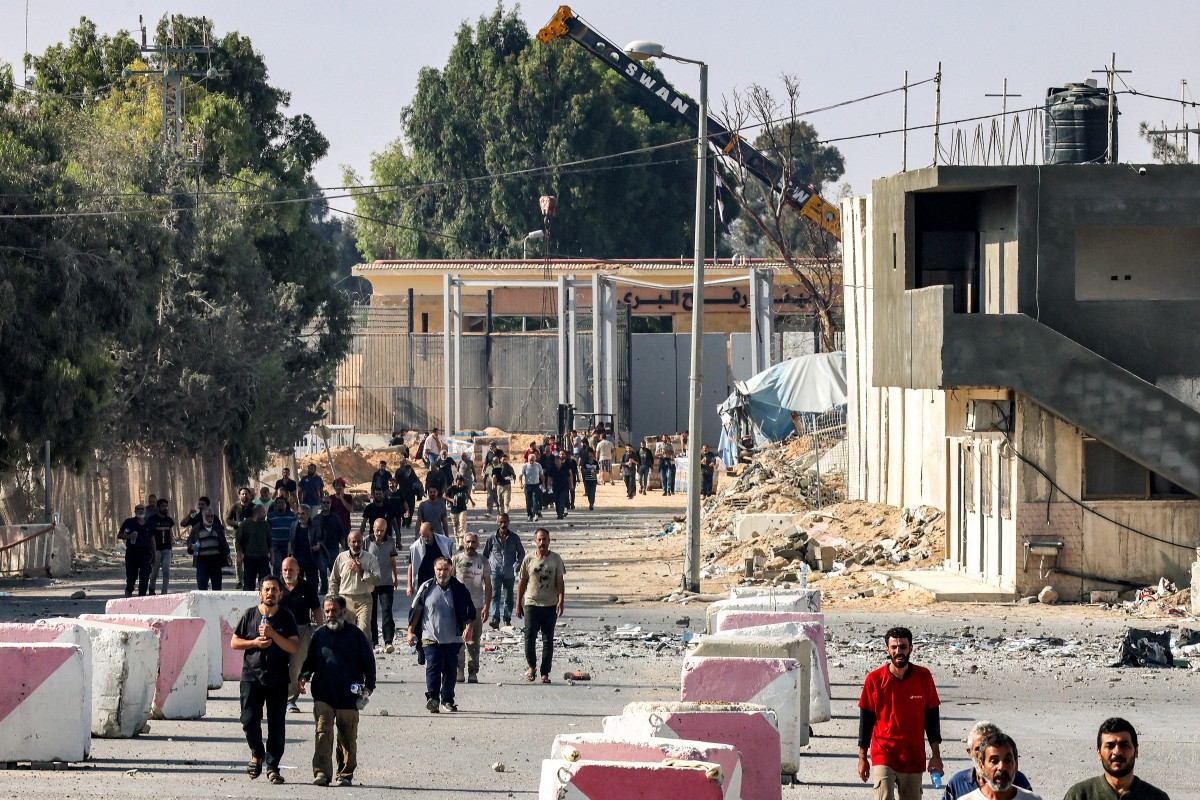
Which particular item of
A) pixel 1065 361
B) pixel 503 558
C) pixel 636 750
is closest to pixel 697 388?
pixel 1065 361

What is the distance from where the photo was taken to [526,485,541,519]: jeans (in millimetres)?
40156

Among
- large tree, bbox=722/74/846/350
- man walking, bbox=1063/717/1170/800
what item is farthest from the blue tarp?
man walking, bbox=1063/717/1170/800

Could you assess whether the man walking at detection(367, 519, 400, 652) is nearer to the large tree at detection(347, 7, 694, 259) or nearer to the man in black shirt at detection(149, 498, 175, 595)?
the man in black shirt at detection(149, 498, 175, 595)

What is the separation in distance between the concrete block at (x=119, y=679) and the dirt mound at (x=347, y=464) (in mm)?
39602

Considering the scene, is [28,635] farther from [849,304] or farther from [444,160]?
[444,160]

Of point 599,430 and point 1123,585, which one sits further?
point 599,430

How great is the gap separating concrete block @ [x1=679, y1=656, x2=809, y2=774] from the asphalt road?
1.85ft

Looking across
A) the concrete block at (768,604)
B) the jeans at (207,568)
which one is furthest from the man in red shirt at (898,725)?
Result: the jeans at (207,568)

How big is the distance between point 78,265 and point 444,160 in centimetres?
6054

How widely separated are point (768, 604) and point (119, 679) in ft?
19.6

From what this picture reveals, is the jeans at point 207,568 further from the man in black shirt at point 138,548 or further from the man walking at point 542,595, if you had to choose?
the man walking at point 542,595

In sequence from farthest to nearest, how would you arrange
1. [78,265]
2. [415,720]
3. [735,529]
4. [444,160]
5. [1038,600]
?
1. [444,160]
2. [735,529]
3. [78,265]
4. [1038,600]
5. [415,720]

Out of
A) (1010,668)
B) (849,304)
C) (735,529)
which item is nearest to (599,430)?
(849,304)

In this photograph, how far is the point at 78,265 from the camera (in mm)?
27766
